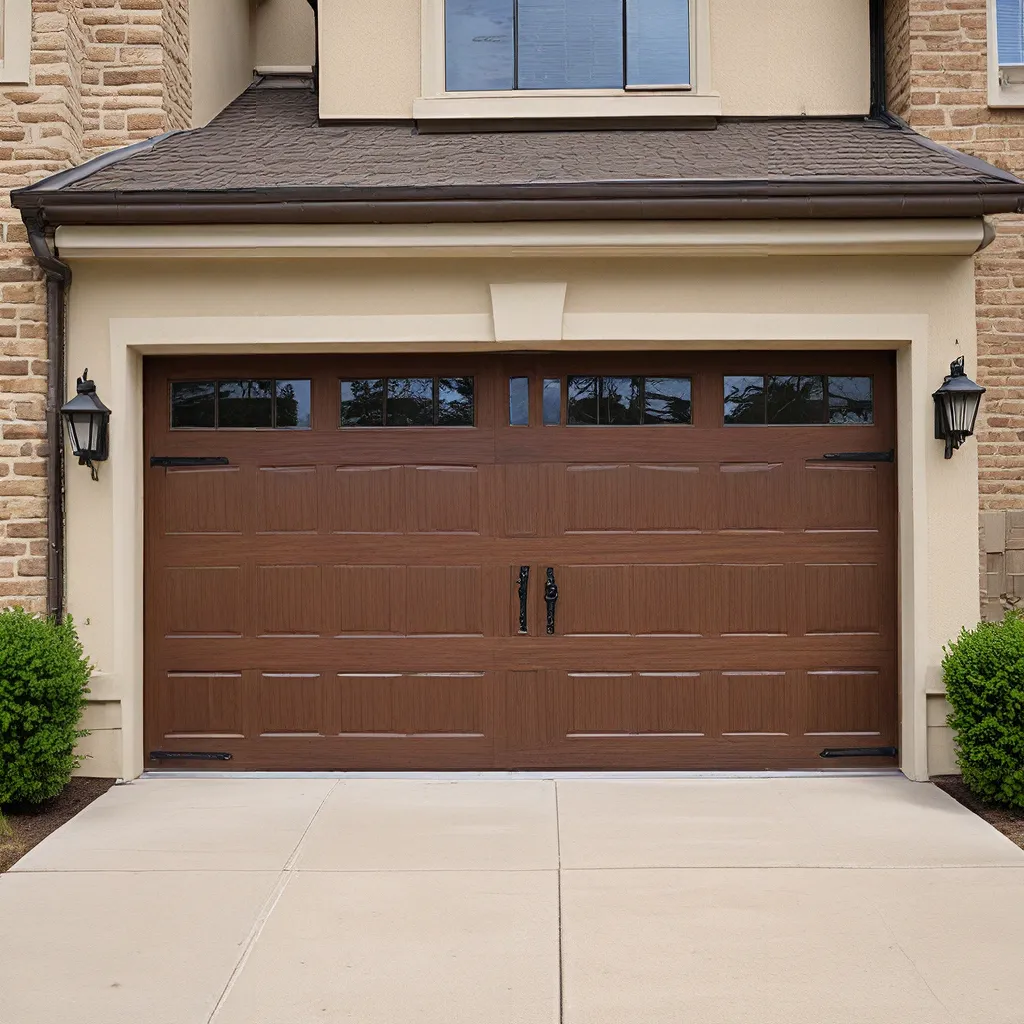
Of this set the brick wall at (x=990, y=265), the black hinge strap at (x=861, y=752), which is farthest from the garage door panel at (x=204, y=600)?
the brick wall at (x=990, y=265)

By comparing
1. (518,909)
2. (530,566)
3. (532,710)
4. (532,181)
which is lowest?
(518,909)

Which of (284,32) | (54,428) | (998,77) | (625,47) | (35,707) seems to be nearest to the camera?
(35,707)

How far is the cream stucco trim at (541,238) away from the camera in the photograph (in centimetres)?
571

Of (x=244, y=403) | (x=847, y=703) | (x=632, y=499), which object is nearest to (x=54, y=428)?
(x=244, y=403)

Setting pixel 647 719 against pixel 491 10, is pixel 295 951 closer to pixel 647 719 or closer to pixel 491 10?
pixel 647 719

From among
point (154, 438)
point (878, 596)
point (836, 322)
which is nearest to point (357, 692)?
point (154, 438)

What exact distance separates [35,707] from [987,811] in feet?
17.7

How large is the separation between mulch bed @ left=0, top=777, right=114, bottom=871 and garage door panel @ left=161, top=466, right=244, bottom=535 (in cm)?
166

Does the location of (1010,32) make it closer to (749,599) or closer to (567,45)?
(567,45)

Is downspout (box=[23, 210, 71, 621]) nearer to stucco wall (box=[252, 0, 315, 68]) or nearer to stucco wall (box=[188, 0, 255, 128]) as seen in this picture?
stucco wall (box=[188, 0, 255, 128])

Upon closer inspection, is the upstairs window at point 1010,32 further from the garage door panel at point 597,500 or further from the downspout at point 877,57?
the garage door panel at point 597,500

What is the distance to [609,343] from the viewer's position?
19.8 ft

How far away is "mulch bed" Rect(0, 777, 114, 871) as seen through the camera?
4962 mm

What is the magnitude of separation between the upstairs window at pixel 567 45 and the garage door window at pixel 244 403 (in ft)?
9.37
